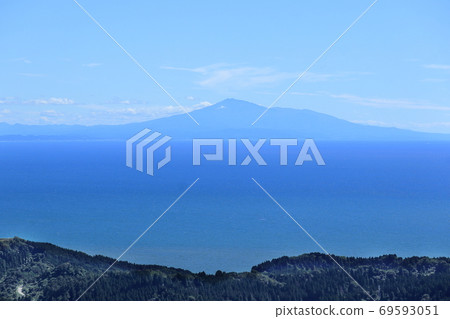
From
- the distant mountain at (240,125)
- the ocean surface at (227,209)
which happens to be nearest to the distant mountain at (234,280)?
the ocean surface at (227,209)

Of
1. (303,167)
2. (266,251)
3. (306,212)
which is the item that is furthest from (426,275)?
(303,167)

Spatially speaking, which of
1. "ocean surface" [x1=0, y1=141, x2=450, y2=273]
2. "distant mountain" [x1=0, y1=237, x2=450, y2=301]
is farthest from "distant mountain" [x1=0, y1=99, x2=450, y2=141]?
"distant mountain" [x1=0, y1=237, x2=450, y2=301]

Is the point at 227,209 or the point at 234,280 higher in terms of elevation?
the point at 227,209

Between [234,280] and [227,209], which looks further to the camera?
[227,209]

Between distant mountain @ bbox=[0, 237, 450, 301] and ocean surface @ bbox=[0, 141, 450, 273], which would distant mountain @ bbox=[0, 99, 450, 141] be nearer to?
ocean surface @ bbox=[0, 141, 450, 273]

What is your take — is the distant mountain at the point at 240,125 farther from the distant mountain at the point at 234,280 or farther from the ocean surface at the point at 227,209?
the distant mountain at the point at 234,280
